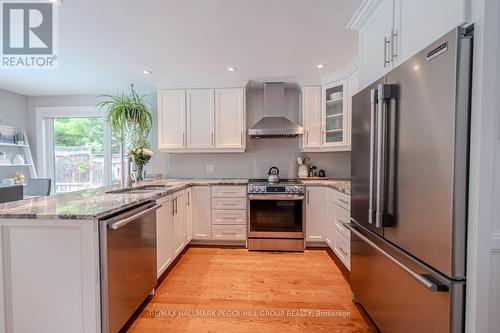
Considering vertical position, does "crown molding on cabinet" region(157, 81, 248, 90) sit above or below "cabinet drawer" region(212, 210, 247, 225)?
above

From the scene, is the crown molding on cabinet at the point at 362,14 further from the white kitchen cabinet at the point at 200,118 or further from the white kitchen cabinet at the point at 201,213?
the white kitchen cabinet at the point at 201,213

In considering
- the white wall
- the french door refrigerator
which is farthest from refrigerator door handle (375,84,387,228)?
the white wall

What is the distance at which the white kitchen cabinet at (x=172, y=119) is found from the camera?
11.7 ft

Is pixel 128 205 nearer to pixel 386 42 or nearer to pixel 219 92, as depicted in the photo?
pixel 386 42

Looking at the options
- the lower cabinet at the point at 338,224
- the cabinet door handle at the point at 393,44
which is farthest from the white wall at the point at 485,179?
the lower cabinet at the point at 338,224

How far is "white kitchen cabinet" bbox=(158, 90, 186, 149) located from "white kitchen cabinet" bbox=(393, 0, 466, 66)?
286 centimetres

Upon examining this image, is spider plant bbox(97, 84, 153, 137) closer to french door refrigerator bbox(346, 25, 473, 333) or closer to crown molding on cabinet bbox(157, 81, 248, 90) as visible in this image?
crown molding on cabinet bbox(157, 81, 248, 90)

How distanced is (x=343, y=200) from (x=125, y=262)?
209 centimetres

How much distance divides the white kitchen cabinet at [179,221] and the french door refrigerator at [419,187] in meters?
1.90

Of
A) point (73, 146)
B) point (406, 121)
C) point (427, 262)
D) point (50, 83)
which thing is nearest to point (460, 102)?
point (406, 121)

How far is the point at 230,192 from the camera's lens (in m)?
3.26

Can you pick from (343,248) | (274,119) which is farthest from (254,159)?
(343,248)

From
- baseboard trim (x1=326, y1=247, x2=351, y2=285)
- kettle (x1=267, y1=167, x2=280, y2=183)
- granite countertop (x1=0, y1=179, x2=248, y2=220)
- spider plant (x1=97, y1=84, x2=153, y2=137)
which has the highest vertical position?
spider plant (x1=97, y1=84, x2=153, y2=137)

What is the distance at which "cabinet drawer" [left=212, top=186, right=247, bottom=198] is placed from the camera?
3260 millimetres
